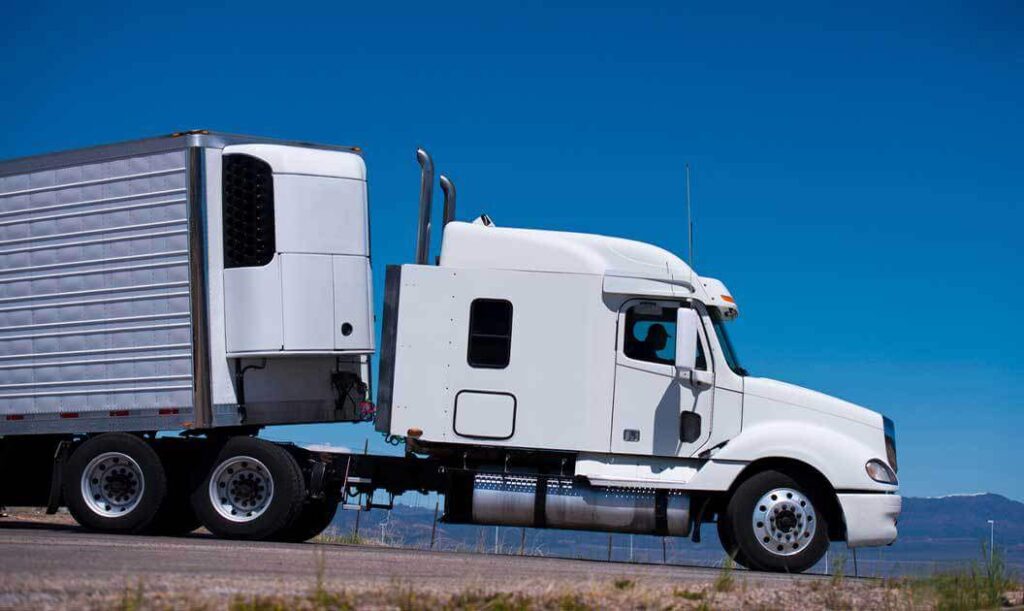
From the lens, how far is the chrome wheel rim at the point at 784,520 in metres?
12.5

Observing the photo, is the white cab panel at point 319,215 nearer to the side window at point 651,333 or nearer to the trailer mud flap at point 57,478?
the side window at point 651,333

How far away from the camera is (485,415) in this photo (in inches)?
507

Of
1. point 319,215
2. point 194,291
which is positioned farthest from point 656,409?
point 194,291

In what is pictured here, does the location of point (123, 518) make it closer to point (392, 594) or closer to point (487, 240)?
point (487, 240)

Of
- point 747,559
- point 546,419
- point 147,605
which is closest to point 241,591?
point 147,605

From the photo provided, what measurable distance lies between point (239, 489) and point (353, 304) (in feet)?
7.69

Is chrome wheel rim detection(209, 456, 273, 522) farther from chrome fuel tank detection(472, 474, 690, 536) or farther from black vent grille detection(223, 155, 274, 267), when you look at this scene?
chrome fuel tank detection(472, 474, 690, 536)

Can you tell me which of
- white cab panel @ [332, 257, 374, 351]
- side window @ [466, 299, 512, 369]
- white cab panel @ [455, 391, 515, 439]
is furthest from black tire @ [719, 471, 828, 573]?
white cab panel @ [332, 257, 374, 351]

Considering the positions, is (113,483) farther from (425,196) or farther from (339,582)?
(339,582)

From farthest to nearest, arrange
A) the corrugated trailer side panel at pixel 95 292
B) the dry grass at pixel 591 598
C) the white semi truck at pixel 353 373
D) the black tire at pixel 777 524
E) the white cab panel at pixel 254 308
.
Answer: the corrugated trailer side panel at pixel 95 292 → the white cab panel at pixel 254 308 → the white semi truck at pixel 353 373 → the black tire at pixel 777 524 → the dry grass at pixel 591 598

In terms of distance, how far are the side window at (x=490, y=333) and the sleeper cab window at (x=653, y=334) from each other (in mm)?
1245

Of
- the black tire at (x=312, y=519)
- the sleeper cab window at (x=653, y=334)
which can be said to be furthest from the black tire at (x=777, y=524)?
the black tire at (x=312, y=519)

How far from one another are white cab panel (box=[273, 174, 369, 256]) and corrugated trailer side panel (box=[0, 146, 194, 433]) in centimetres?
108

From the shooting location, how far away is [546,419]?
1283 centimetres
